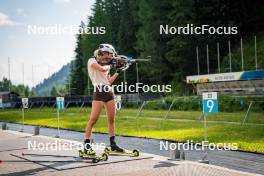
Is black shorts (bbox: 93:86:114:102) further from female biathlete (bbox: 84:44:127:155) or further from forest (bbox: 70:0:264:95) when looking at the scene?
forest (bbox: 70:0:264:95)

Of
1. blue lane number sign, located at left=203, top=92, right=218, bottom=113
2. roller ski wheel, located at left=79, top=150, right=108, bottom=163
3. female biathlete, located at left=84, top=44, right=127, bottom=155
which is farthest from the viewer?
blue lane number sign, located at left=203, top=92, right=218, bottom=113

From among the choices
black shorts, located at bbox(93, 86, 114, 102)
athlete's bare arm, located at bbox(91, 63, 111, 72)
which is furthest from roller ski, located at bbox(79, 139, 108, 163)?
athlete's bare arm, located at bbox(91, 63, 111, 72)

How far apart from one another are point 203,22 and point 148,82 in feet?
53.0

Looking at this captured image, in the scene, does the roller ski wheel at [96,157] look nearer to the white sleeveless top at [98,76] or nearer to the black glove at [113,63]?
the white sleeveless top at [98,76]

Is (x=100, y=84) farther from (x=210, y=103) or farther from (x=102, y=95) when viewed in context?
(x=210, y=103)

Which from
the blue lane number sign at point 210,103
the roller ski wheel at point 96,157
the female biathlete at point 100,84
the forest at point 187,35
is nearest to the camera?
the roller ski wheel at point 96,157

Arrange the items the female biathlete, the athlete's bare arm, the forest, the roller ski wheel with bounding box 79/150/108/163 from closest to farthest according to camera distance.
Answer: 1. the roller ski wheel with bounding box 79/150/108/163
2. the athlete's bare arm
3. the female biathlete
4. the forest

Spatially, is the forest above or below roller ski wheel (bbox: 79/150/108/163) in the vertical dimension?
above

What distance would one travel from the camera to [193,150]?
39.5 feet

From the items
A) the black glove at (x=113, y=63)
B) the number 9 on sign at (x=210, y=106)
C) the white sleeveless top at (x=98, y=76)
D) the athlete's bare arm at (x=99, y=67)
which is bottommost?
the number 9 on sign at (x=210, y=106)

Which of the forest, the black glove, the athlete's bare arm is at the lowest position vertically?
the athlete's bare arm

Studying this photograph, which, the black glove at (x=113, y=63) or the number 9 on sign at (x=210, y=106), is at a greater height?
the black glove at (x=113, y=63)

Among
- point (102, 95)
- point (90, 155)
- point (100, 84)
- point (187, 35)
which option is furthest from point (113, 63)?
point (187, 35)

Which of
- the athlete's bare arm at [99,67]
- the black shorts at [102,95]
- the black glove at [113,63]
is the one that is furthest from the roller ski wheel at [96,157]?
the black glove at [113,63]
